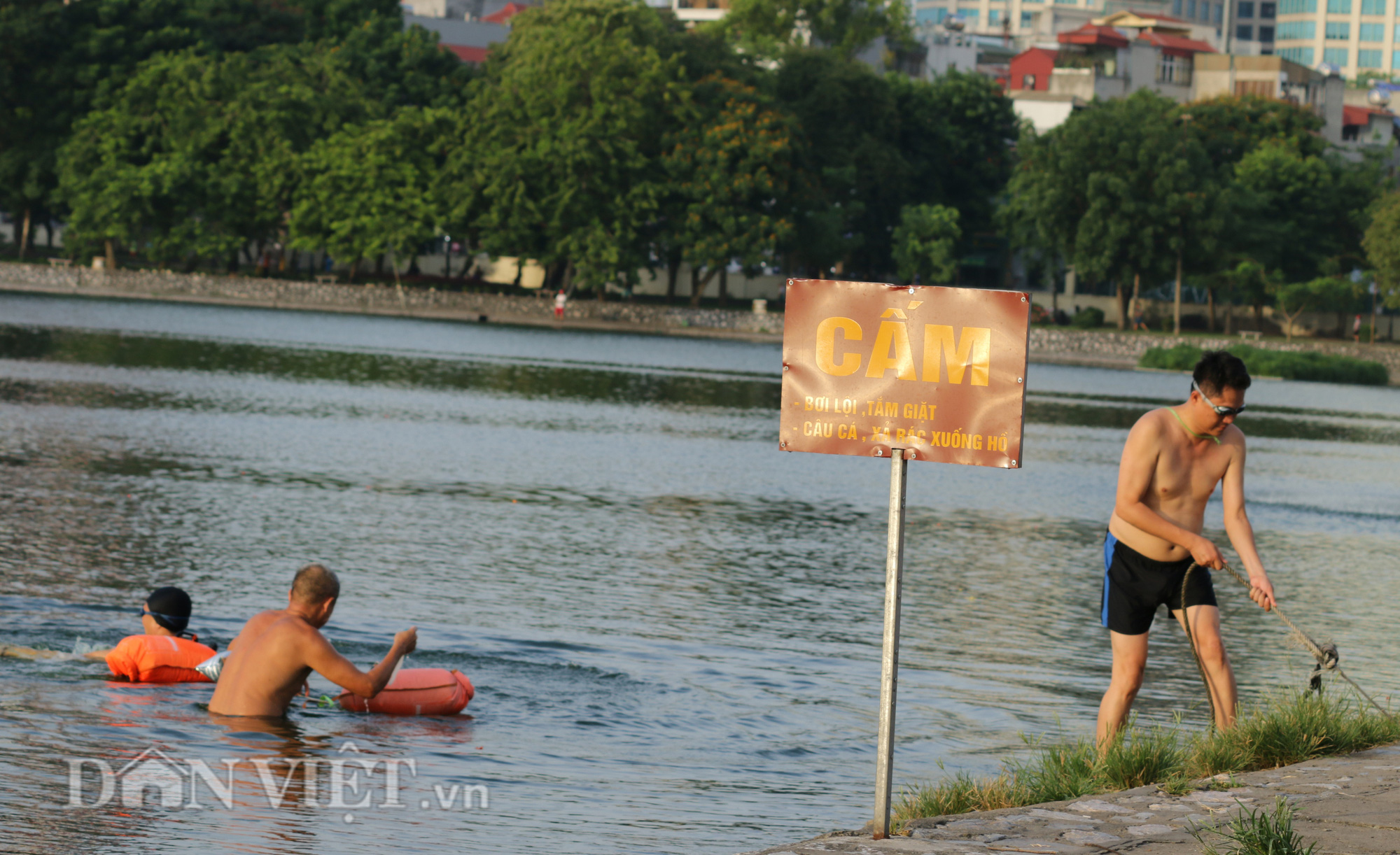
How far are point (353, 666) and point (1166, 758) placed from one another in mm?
4751

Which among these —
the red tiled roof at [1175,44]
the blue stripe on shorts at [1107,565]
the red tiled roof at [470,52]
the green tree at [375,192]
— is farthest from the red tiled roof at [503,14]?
the blue stripe on shorts at [1107,565]

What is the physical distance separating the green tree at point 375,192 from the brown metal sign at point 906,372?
239 ft

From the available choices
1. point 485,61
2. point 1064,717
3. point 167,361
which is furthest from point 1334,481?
point 485,61

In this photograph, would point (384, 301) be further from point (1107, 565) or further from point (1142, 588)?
point (1142, 588)

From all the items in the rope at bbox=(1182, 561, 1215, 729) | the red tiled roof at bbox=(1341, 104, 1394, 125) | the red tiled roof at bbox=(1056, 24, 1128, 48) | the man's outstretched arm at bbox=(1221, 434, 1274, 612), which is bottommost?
the rope at bbox=(1182, 561, 1215, 729)

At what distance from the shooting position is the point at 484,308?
81.2 metres

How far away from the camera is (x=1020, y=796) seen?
301 inches

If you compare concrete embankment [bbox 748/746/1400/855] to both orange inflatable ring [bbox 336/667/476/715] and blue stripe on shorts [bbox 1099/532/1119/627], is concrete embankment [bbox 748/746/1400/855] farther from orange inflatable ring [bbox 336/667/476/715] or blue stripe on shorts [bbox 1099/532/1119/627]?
orange inflatable ring [bbox 336/667/476/715]

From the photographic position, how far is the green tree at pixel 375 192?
7825 centimetres

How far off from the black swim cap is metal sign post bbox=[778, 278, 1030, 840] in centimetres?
594

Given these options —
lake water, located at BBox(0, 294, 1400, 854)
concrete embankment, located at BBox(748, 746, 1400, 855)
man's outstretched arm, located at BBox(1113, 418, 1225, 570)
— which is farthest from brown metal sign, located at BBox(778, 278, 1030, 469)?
lake water, located at BBox(0, 294, 1400, 854)


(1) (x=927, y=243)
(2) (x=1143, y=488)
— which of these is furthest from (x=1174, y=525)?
(1) (x=927, y=243)

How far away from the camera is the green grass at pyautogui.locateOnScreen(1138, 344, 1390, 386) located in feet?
231

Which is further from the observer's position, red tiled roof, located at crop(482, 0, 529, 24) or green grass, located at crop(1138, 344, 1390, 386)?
red tiled roof, located at crop(482, 0, 529, 24)
